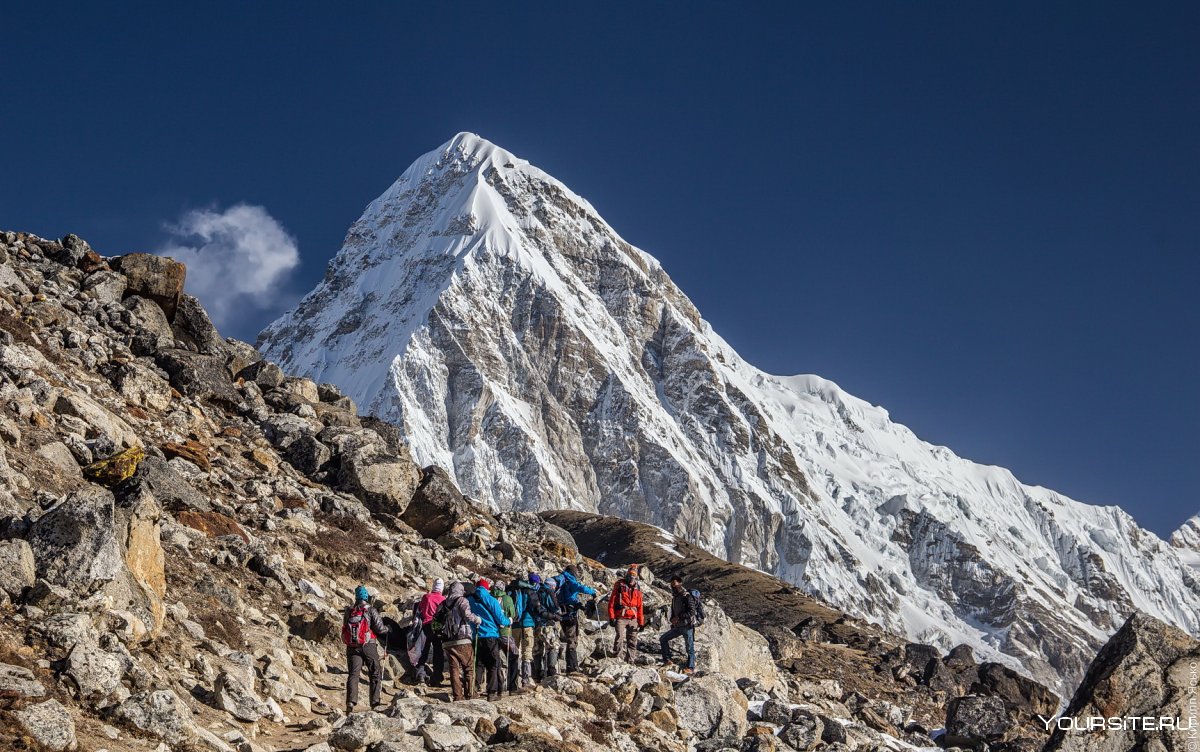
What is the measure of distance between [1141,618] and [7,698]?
14914 millimetres

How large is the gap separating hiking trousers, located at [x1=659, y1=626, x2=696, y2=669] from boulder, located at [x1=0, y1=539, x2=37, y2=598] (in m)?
11.7

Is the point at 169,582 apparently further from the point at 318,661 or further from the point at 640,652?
the point at 640,652

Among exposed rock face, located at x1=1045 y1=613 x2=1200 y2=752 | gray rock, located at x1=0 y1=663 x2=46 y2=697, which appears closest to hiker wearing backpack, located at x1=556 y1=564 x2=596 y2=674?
exposed rock face, located at x1=1045 y1=613 x2=1200 y2=752

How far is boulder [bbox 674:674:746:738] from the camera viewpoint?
1564 cm

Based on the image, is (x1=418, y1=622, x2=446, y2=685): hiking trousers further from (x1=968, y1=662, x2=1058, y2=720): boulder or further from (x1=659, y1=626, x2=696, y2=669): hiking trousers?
(x1=968, y1=662, x2=1058, y2=720): boulder

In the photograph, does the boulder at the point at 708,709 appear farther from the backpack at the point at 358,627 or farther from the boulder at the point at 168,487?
the boulder at the point at 168,487

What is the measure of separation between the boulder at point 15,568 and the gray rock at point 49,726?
243 cm

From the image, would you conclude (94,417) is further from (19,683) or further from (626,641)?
(19,683)

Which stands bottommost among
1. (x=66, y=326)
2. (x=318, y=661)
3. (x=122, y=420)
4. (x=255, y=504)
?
(x=318, y=661)

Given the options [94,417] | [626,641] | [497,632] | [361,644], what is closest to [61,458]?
[94,417]

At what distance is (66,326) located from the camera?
2627 cm

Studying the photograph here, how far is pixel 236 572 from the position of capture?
16.6m

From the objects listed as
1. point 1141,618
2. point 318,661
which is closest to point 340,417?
point 318,661

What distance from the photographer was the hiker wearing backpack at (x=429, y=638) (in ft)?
53.5
